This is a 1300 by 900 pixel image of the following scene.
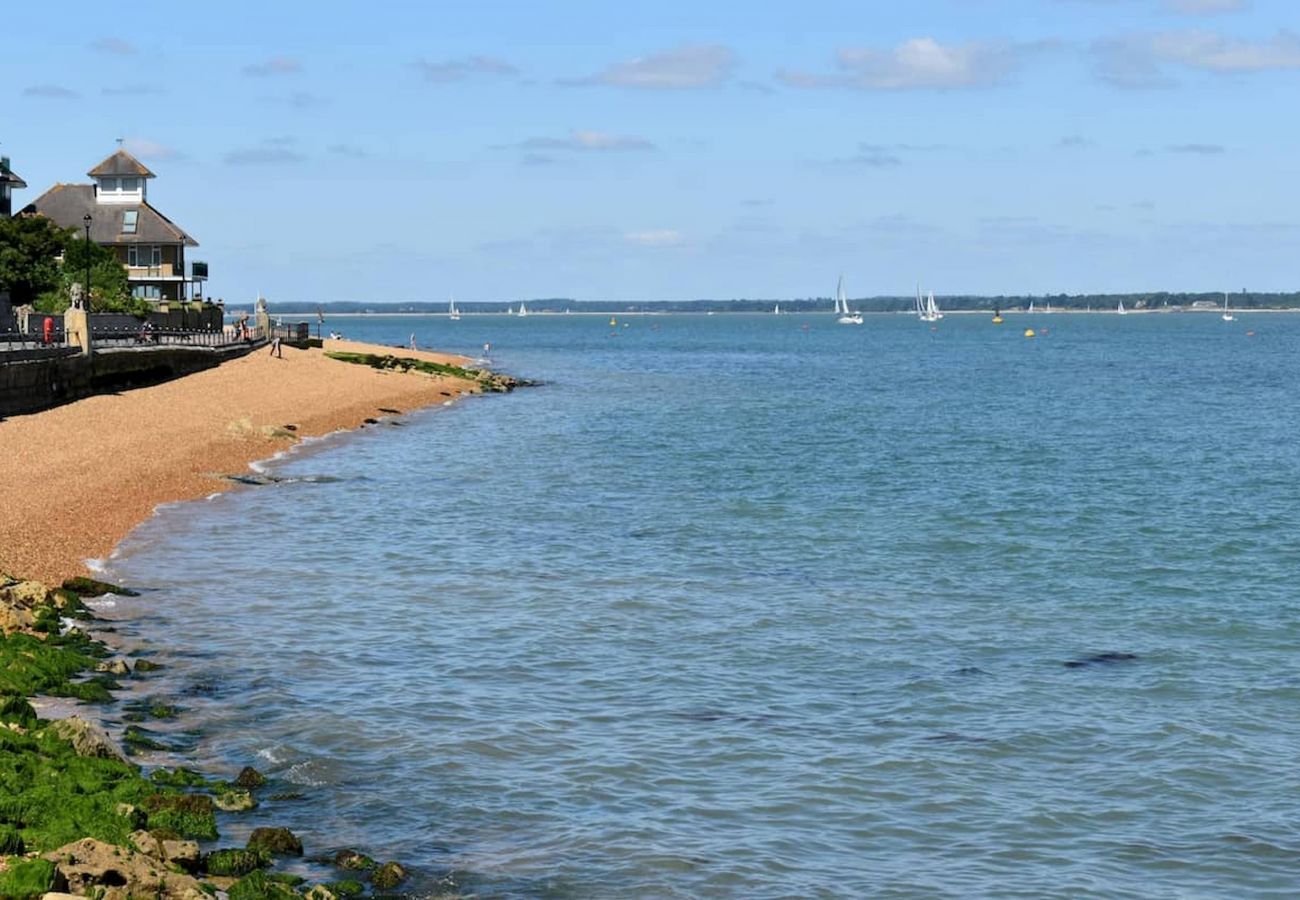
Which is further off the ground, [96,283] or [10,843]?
[96,283]

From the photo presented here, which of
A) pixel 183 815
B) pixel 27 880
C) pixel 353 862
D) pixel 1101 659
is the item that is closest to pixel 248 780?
pixel 183 815

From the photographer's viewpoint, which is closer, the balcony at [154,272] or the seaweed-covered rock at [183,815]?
the seaweed-covered rock at [183,815]

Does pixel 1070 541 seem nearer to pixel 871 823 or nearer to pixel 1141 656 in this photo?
pixel 1141 656

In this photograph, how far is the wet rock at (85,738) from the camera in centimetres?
1884

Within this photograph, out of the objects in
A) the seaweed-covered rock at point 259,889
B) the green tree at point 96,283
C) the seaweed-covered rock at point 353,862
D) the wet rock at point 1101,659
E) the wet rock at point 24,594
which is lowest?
the seaweed-covered rock at point 353,862

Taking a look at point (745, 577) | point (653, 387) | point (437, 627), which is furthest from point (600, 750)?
point (653, 387)

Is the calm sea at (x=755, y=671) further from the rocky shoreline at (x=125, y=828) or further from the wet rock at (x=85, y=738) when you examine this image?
the wet rock at (x=85, y=738)

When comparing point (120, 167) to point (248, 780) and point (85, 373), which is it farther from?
point (248, 780)

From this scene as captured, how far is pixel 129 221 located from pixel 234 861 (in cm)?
10670

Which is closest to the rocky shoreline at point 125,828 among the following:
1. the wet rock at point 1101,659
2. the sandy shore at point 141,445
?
the sandy shore at point 141,445

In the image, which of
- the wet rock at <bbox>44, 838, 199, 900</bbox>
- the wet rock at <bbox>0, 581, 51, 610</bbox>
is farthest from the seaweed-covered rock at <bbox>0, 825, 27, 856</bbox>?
the wet rock at <bbox>0, 581, 51, 610</bbox>

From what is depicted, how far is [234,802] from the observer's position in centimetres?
1862

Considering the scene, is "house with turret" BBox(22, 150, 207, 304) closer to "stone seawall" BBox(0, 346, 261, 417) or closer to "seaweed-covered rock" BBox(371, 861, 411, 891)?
"stone seawall" BBox(0, 346, 261, 417)

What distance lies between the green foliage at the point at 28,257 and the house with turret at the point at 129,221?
2350 cm
